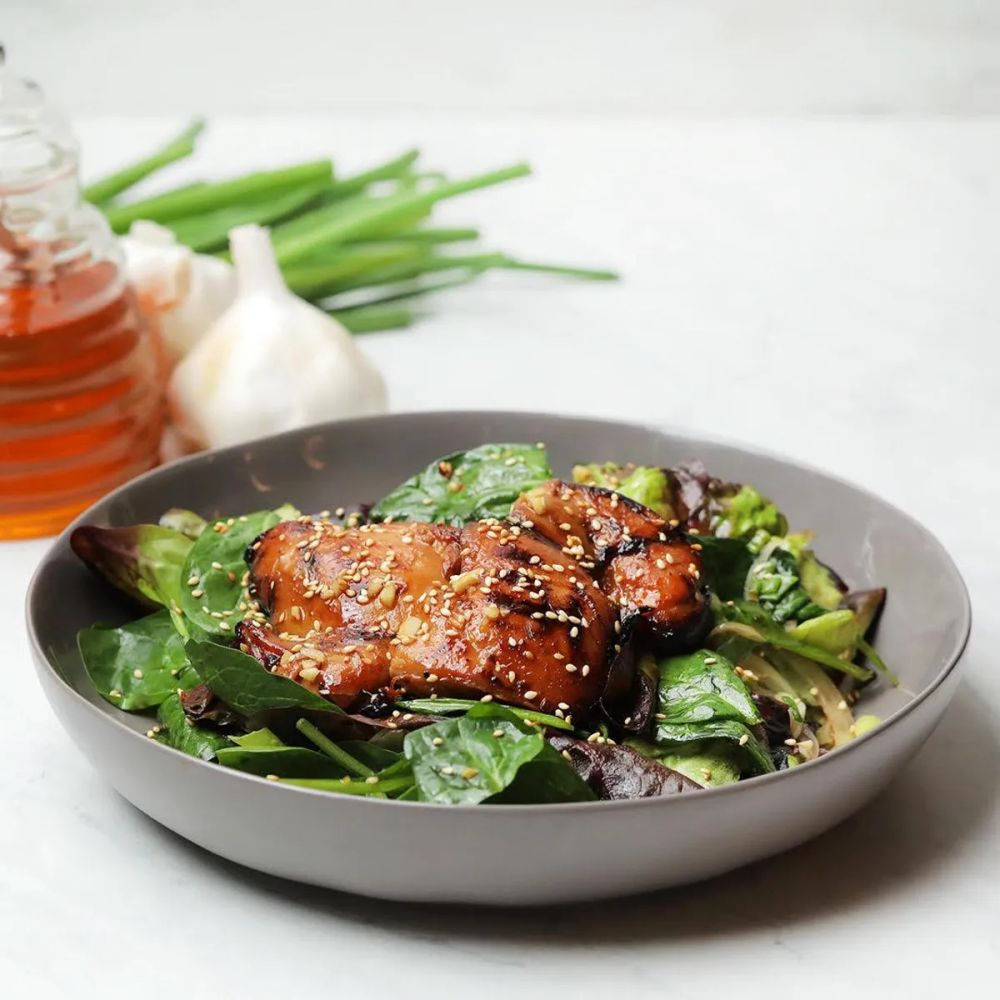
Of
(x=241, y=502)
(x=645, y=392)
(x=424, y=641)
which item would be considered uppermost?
(x=424, y=641)

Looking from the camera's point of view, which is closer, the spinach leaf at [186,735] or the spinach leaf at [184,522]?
the spinach leaf at [186,735]

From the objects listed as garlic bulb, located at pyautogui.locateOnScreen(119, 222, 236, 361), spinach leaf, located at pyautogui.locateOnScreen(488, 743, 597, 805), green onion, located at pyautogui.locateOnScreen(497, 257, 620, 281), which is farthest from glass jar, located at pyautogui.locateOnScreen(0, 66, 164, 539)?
spinach leaf, located at pyautogui.locateOnScreen(488, 743, 597, 805)

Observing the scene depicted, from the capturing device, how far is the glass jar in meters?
3.29

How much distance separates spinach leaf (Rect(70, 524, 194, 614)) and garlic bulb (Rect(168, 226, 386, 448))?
91cm

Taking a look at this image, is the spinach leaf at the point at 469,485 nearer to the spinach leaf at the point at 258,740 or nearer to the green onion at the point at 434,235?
the spinach leaf at the point at 258,740

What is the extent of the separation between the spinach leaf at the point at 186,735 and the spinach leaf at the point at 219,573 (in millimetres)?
176

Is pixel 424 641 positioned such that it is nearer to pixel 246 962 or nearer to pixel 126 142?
pixel 246 962

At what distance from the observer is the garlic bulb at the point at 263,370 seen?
11.7 ft

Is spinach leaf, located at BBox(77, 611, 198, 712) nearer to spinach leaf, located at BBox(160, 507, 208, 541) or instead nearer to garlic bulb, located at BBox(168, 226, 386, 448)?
spinach leaf, located at BBox(160, 507, 208, 541)

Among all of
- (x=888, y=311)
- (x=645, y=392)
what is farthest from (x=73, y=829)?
(x=888, y=311)

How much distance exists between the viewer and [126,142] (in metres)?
6.12

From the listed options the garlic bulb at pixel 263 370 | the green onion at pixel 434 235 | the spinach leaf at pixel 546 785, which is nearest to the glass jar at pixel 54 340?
the garlic bulb at pixel 263 370

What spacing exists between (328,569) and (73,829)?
22.1 inches

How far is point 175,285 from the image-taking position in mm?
3838
